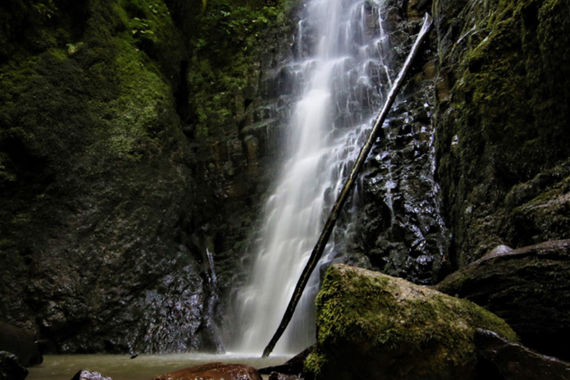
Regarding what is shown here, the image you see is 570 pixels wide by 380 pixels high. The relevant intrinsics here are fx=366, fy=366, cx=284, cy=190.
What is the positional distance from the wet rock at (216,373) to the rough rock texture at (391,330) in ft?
2.70

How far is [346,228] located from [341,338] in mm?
5218

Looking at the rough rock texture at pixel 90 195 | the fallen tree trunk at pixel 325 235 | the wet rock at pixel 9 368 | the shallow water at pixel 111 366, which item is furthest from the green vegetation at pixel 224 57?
the wet rock at pixel 9 368

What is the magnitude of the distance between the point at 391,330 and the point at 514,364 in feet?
2.17

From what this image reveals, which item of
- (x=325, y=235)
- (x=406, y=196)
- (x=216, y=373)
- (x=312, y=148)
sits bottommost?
(x=216, y=373)

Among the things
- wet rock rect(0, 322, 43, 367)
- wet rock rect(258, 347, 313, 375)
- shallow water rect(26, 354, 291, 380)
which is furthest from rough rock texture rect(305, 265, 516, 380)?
wet rock rect(0, 322, 43, 367)

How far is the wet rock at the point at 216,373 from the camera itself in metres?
2.94

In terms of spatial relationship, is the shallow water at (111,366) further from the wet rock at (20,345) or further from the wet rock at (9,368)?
the wet rock at (9,368)

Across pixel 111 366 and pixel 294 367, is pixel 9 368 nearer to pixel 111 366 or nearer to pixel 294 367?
pixel 111 366

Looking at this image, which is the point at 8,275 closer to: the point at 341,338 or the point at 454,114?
the point at 341,338

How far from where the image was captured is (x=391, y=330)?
2232 millimetres

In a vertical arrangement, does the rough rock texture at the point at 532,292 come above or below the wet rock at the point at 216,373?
above

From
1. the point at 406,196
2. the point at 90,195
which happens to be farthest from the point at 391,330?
the point at 90,195

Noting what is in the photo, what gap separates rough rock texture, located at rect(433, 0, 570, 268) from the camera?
3359 millimetres

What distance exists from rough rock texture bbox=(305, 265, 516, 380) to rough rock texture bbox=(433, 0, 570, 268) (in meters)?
1.31
